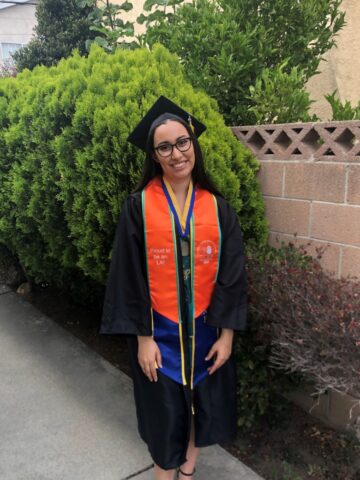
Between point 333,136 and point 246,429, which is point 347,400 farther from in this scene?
point 333,136

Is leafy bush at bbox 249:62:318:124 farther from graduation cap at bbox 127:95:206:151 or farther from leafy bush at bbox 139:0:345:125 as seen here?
graduation cap at bbox 127:95:206:151

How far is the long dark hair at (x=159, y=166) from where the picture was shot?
6.32 ft

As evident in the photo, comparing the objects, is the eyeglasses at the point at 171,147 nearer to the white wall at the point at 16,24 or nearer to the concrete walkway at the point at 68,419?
the concrete walkway at the point at 68,419

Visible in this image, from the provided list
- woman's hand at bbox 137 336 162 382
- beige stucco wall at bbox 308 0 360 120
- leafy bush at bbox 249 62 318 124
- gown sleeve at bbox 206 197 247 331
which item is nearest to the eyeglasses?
gown sleeve at bbox 206 197 247 331

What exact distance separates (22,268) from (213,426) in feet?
12.3

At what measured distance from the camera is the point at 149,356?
1975mm

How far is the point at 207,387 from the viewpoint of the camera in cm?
212

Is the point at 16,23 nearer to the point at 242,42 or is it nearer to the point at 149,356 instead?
the point at 242,42

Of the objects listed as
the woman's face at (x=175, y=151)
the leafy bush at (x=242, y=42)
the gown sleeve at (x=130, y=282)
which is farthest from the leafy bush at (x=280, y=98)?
the gown sleeve at (x=130, y=282)

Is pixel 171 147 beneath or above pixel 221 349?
above

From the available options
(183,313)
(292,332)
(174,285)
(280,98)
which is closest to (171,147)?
(174,285)

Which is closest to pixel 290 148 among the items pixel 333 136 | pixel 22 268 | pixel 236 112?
pixel 333 136

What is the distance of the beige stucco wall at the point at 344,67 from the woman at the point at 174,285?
276 cm

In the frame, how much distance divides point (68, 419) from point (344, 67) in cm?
379
